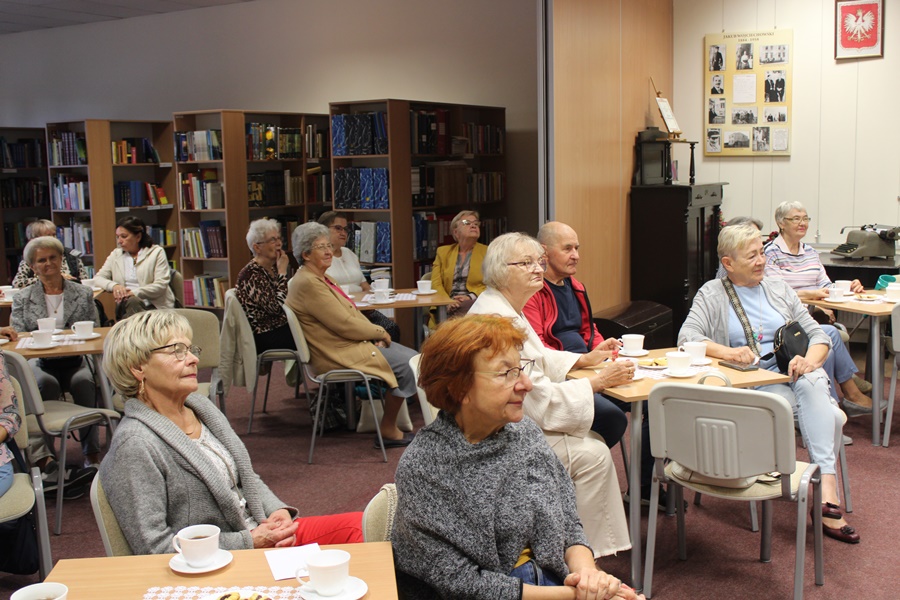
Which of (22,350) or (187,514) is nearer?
(187,514)

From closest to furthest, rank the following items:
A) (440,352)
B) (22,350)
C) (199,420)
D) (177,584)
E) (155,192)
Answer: (177,584) < (440,352) < (199,420) < (22,350) < (155,192)

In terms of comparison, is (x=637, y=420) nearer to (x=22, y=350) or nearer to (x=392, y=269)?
(x=22, y=350)

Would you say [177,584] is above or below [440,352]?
below

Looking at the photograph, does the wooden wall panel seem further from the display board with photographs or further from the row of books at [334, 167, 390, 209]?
the row of books at [334, 167, 390, 209]

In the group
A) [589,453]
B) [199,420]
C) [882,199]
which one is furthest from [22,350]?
[882,199]

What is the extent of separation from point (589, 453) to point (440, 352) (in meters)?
1.31

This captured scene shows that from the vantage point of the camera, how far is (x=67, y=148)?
29.9ft

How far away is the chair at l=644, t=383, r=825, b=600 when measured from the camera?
2.94 meters

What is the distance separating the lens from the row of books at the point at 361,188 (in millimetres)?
7602

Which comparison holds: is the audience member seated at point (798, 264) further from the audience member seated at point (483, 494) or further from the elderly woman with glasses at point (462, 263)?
the audience member seated at point (483, 494)

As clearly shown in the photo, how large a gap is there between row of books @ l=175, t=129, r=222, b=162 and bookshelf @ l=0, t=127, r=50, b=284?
277 cm

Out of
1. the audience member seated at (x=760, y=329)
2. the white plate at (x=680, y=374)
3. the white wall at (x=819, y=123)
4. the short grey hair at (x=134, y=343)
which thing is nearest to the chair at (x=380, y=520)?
the short grey hair at (x=134, y=343)

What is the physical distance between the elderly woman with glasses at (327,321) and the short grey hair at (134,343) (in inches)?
100.0

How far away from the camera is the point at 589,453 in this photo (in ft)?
11.2
